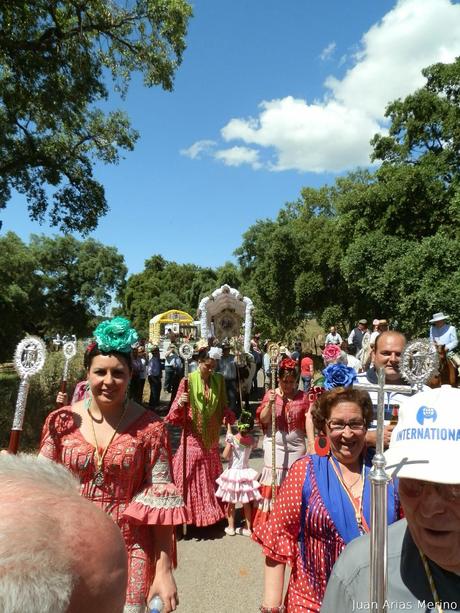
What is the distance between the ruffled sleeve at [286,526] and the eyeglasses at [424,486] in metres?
0.98

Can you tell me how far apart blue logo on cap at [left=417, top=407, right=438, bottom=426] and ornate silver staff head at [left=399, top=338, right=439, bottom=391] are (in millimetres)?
1173

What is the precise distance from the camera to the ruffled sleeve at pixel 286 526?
2.17 m

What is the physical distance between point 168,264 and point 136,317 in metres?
11.6

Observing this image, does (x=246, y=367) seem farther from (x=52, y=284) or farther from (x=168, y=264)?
(x=168, y=264)

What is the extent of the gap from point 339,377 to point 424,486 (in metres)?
1.47

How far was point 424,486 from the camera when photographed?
1.27 metres

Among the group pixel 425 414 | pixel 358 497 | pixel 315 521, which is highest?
pixel 425 414

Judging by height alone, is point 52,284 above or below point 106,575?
above

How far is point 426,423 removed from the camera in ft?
4.12

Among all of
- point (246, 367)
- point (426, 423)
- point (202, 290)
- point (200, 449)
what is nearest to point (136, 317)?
point (202, 290)

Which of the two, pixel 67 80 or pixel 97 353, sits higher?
pixel 67 80

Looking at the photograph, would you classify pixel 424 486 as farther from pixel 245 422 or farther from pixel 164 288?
pixel 164 288

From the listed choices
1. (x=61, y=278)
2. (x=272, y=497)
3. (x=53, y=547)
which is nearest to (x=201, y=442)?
(x=272, y=497)

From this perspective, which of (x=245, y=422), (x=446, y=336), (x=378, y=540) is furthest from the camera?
(x=446, y=336)
